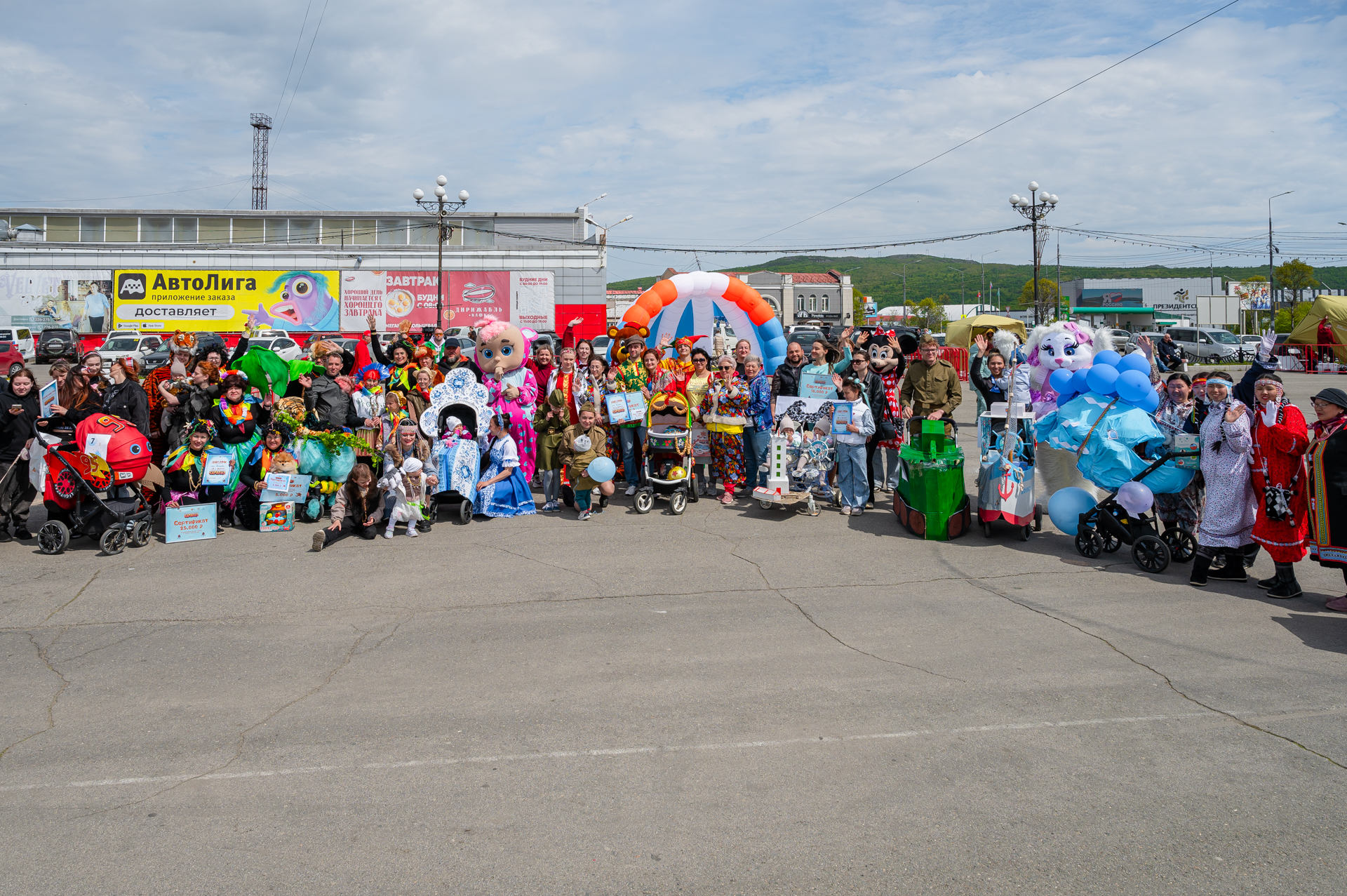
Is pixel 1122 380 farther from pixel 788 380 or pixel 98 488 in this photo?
pixel 98 488

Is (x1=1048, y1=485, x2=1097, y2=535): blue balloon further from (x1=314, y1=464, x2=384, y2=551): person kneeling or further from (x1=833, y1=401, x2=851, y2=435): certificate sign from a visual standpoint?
(x1=314, y1=464, x2=384, y2=551): person kneeling

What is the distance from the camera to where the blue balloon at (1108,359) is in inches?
321

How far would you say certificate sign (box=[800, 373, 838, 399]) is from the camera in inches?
405

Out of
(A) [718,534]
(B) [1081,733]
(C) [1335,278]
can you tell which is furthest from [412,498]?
(C) [1335,278]

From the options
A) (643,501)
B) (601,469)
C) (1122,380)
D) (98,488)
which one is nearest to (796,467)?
(643,501)

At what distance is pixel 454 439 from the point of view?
32.3 feet

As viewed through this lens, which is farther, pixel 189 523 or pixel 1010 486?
pixel 189 523

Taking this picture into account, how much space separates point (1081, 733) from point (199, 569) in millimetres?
7296

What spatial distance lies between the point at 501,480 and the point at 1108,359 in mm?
6495

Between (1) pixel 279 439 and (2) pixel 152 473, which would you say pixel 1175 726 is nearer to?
(1) pixel 279 439

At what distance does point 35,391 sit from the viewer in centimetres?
925

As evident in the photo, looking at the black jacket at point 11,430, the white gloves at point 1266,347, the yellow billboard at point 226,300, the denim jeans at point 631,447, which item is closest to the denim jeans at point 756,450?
the denim jeans at point 631,447

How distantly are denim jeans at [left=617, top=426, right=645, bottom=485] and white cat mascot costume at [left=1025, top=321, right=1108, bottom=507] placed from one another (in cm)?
459

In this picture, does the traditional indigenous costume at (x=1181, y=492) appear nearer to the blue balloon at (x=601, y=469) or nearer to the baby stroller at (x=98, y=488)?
the blue balloon at (x=601, y=469)
